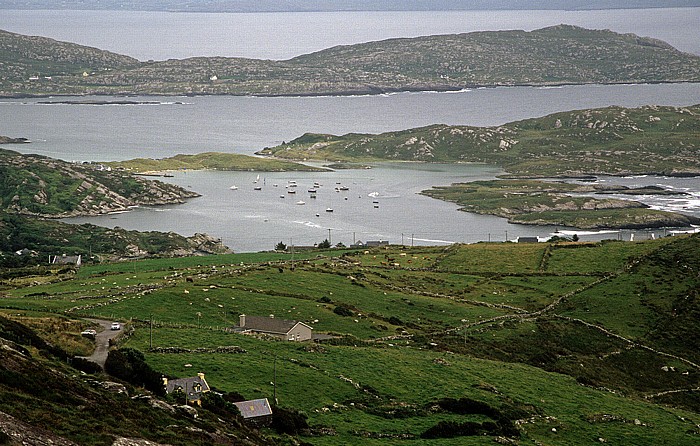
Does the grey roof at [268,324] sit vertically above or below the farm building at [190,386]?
below

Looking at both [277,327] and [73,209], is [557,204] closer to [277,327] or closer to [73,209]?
[73,209]

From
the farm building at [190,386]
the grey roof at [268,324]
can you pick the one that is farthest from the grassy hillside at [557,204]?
the farm building at [190,386]

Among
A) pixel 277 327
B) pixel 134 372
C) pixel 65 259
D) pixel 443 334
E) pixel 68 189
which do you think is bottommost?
pixel 65 259

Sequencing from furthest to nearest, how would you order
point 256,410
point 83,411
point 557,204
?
1. point 557,204
2. point 256,410
3. point 83,411

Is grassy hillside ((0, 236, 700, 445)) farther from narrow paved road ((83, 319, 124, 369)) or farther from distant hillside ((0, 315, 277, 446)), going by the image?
distant hillside ((0, 315, 277, 446))

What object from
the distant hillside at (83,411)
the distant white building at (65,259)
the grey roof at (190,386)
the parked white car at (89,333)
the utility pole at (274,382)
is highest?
the distant hillside at (83,411)

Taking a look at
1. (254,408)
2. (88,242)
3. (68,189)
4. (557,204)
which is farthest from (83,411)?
(557,204)

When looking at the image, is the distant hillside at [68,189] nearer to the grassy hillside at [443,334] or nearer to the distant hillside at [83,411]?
the grassy hillside at [443,334]
